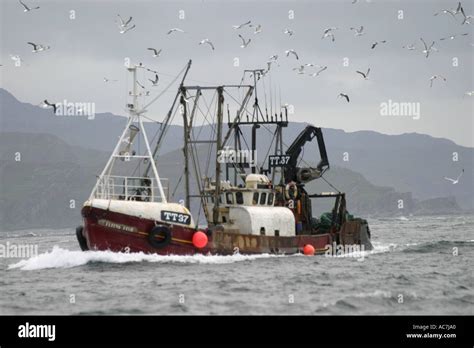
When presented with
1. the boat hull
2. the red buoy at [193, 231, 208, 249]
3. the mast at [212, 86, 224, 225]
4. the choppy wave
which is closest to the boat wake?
the boat hull

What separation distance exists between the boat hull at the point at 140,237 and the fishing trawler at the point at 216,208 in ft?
0.16

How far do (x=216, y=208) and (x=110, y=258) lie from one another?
9071 millimetres

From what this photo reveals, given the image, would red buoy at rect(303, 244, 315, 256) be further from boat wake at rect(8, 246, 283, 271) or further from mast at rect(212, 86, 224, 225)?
mast at rect(212, 86, 224, 225)

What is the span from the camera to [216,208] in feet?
168

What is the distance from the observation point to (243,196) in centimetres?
5259

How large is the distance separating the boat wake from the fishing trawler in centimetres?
36

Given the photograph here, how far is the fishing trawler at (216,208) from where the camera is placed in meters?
44.7

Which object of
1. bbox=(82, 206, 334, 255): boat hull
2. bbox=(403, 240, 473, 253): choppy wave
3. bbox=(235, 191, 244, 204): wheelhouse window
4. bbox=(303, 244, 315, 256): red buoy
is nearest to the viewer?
bbox=(82, 206, 334, 255): boat hull

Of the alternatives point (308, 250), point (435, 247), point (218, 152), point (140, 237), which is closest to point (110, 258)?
point (140, 237)

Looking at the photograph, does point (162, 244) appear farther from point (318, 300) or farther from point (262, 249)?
point (318, 300)

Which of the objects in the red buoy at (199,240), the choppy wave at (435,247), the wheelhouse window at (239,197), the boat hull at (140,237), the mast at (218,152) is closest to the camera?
the boat hull at (140,237)

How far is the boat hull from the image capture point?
4416 cm

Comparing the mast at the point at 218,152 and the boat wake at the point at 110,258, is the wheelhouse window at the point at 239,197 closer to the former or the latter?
the mast at the point at 218,152

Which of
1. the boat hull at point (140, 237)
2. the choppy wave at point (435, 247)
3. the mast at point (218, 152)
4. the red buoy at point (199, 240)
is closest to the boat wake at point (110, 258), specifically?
the boat hull at point (140, 237)
